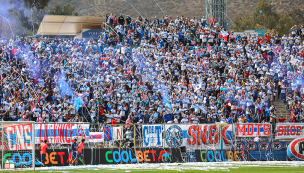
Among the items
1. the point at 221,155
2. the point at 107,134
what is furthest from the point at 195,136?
the point at 107,134

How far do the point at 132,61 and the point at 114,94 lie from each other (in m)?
4.54

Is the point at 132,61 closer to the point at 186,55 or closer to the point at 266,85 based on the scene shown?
the point at 186,55

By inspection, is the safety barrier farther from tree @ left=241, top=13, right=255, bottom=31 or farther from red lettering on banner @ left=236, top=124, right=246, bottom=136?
tree @ left=241, top=13, right=255, bottom=31

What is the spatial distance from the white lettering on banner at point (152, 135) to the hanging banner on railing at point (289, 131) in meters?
7.37

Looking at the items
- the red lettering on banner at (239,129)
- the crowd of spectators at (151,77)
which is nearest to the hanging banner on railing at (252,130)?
the red lettering on banner at (239,129)

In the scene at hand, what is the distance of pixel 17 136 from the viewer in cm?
1493

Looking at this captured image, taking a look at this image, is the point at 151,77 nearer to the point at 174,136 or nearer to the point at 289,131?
the point at 174,136

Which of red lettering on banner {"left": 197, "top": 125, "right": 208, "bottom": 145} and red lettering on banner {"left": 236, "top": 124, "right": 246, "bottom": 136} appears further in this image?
red lettering on banner {"left": 236, "top": 124, "right": 246, "bottom": 136}

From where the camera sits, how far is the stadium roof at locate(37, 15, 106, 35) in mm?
37719

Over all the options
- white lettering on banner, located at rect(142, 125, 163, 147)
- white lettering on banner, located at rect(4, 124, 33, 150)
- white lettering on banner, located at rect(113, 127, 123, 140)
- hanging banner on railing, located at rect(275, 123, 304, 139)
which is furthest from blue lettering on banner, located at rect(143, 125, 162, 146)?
hanging banner on railing, located at rect(275, 123, 304, 139)

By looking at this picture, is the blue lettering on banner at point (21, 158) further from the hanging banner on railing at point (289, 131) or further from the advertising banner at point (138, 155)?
the hanging banner on railing at point (289, 131)

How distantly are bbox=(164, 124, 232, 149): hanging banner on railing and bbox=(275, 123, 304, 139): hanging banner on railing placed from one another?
3304 millimetres

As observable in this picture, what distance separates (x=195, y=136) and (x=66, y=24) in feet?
79.7

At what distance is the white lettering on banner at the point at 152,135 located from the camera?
1967 cm
